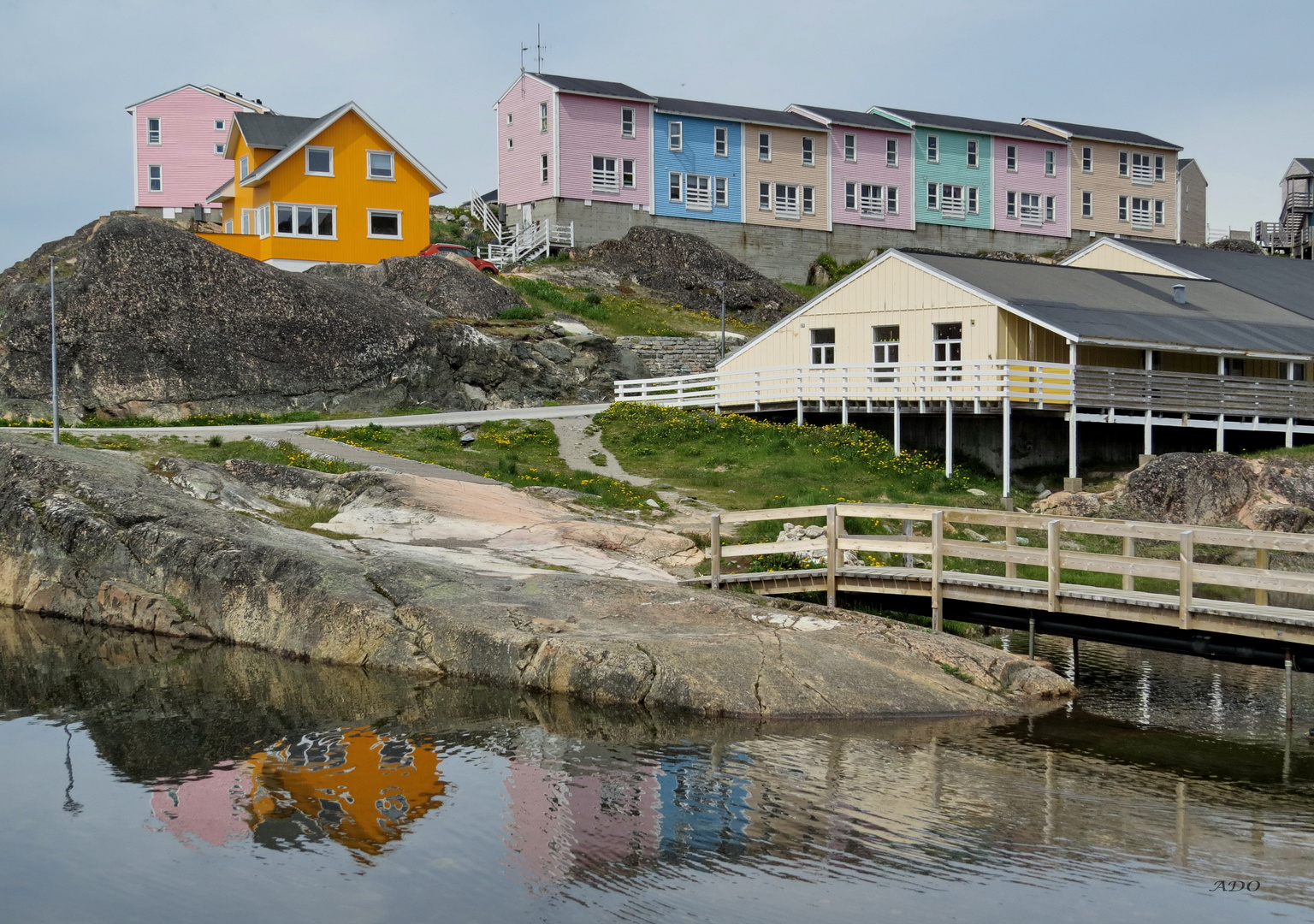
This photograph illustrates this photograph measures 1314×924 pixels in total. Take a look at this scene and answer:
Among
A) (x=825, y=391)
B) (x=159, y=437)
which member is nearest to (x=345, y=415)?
(x=159, y=437)

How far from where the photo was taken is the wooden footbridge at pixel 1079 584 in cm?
1689

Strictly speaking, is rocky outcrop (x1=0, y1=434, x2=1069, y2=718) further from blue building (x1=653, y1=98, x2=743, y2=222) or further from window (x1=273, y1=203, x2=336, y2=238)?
blue building (x1=653, y1=98, x2=743, y2=222)

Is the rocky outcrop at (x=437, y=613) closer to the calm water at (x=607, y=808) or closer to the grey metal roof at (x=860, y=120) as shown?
the calm water at (x=607, y=808)

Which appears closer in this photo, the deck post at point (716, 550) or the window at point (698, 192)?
the deck post at point (716, 550)

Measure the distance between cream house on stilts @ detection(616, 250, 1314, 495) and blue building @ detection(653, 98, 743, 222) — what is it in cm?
2542

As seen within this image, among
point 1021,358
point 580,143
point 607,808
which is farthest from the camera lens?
point 580,143

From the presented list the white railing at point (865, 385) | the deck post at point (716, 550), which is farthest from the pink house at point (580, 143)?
the deck post at point (716, 550)

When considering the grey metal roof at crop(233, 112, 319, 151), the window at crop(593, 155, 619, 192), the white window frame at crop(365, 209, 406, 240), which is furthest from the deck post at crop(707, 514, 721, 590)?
the window at crop(593, 155, 619, 192)

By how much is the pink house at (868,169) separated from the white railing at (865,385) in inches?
1205

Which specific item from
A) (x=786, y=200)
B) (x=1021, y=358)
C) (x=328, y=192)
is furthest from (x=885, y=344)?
(x=786, y=200)

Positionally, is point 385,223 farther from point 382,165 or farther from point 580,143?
point 580,143

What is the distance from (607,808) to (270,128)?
53.7 meters

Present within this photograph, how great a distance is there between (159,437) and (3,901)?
23.0 m

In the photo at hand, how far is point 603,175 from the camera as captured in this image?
6631 centimetres
